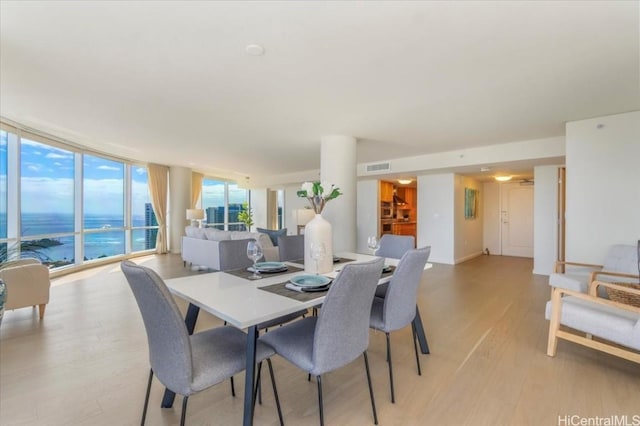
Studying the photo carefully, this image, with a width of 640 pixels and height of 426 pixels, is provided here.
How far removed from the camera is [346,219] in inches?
178

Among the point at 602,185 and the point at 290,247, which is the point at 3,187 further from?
the point at 602,185

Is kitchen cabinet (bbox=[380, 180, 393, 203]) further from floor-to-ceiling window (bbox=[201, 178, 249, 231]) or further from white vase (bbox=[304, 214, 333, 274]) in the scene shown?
white vase (bbox=[304, 214, 333, 274])

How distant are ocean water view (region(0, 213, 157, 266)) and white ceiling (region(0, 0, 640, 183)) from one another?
175 cm

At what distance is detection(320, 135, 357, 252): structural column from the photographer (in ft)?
14.7

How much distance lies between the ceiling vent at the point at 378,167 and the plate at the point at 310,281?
5.00 meters

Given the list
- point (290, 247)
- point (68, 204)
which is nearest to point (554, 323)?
point (290, 247)

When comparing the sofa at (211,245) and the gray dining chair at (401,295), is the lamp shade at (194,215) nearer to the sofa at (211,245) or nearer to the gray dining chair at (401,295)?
the sofa at (211,245)

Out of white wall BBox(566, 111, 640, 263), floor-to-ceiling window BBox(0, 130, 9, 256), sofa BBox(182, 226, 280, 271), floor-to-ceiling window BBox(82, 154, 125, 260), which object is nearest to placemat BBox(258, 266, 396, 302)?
sofa BBox(182, 226, 280, 271)

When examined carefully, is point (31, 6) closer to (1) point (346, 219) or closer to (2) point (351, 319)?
(2) point (351, 319)

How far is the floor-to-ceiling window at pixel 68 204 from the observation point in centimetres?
449

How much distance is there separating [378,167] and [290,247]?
423 centimetres

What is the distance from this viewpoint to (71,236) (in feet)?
19.1

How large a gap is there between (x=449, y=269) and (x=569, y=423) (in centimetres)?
453

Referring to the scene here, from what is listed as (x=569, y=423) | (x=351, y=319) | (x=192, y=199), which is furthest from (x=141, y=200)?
(x=569, y=423)
